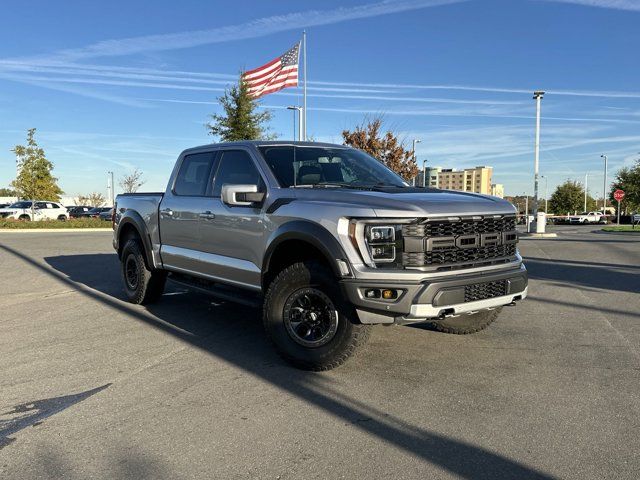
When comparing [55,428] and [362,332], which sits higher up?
[362,332]

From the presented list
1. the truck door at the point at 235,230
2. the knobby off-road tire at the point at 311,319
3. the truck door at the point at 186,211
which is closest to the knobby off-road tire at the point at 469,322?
the knobby off-road tire at the point at 311,319

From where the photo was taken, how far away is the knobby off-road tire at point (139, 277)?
7102 mm

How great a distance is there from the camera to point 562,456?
3.01 metres

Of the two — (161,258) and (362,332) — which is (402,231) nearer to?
(362,332)

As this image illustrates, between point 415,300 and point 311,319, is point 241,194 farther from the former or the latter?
point 415,300

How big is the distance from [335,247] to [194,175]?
9.28ft

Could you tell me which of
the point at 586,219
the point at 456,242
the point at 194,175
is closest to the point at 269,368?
the point at 456,242

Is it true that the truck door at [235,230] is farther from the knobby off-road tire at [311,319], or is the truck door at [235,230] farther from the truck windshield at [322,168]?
the knobby off-road tire at [311,319]

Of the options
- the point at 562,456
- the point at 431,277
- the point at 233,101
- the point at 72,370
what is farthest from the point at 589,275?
the point at 233,101

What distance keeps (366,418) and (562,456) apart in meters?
1.19

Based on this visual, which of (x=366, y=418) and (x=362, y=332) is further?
(x=362, y=332)

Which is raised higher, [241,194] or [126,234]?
[241,194]

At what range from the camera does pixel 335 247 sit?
419 centimetres

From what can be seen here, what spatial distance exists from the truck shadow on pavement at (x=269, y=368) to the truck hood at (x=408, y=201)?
1443mm
